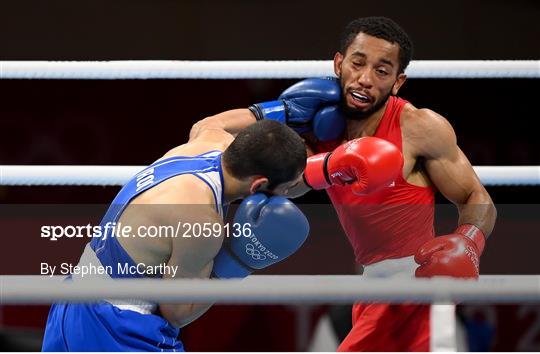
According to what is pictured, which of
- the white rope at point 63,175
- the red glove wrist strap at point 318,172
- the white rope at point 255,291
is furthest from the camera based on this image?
the white rope at point 63,175

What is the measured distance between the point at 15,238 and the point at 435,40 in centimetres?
202

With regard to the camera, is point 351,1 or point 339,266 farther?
point 351,1

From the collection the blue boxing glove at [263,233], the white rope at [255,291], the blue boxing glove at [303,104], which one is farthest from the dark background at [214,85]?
the white rope at [255,291]

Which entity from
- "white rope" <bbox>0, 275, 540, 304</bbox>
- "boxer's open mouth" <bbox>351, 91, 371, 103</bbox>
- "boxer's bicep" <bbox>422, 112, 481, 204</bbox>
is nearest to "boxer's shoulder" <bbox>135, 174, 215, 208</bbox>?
"boxer's open mouth" <bbox>351, 91, 371, 103</bbox>

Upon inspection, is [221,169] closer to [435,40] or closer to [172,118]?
[172,118]

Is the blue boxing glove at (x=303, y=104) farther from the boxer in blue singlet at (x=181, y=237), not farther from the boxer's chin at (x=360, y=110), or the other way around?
the boxer in blue singlet at (x=181, y=237)

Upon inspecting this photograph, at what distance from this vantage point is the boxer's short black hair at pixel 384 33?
2.12 metres

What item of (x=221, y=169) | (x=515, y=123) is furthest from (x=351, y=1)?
(x=221, y=169)

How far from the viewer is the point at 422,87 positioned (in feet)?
13.4

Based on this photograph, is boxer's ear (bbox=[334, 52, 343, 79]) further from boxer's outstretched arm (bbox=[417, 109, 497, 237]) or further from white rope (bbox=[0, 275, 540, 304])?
white rope (bbox=[0, 275, 540, 304])

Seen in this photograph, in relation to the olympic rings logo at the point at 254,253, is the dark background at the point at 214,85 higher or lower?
higher

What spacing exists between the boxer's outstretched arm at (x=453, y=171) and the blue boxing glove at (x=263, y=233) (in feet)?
1.46

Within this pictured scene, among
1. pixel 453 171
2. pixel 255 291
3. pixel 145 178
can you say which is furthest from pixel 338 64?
pixel 255 291

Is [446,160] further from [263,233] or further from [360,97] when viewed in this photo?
[263,233]
